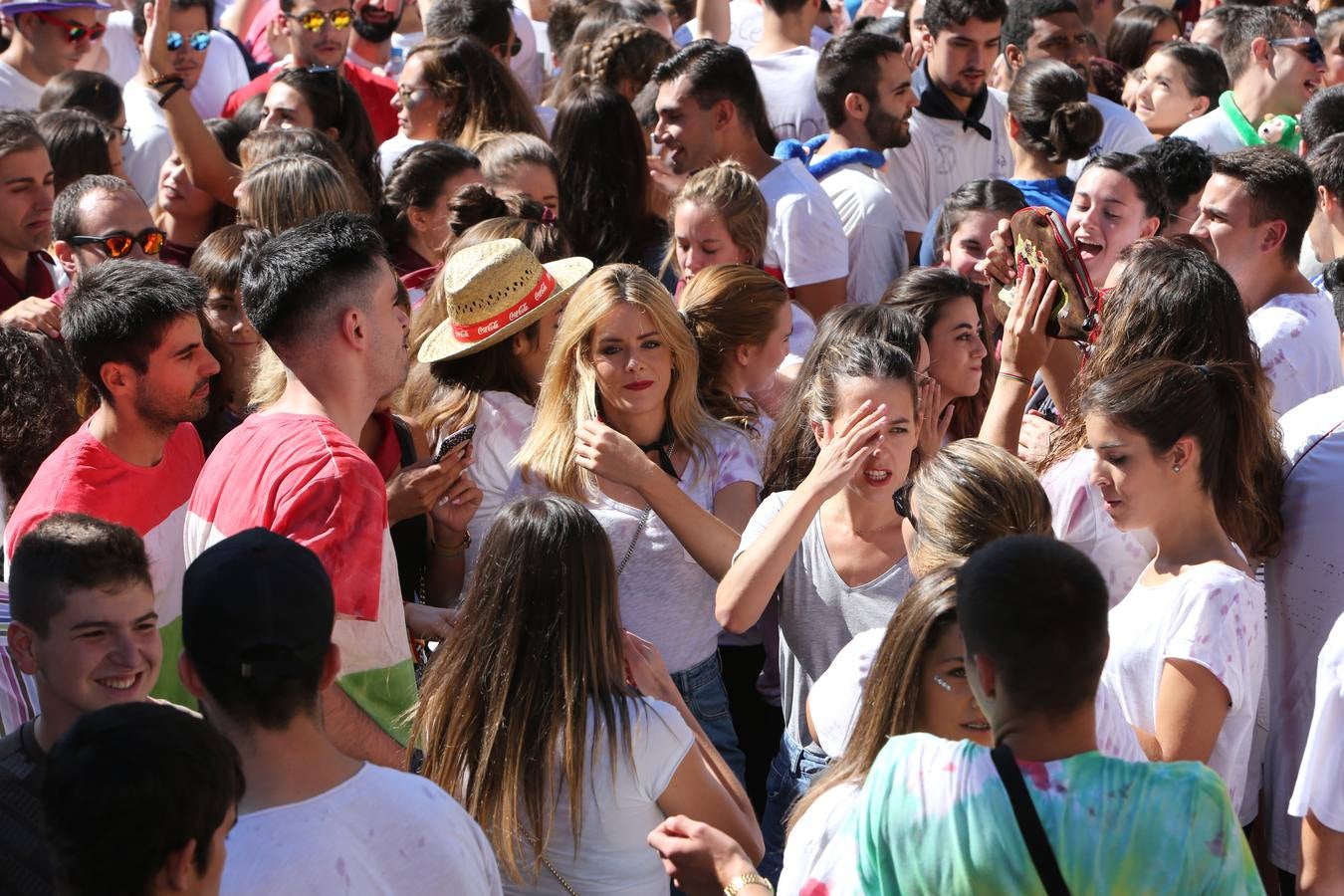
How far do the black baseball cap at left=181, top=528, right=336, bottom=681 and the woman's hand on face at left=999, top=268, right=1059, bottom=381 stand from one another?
2.41 meters

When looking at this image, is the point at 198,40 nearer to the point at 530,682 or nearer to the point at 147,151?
the point at 147,151

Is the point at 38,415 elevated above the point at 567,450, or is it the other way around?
the point at 38,415

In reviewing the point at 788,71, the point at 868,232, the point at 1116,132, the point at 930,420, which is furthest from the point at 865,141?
the point at 930,420

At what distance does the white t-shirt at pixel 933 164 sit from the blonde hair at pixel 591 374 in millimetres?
2979

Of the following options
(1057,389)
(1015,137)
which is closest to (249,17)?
(1015,137)

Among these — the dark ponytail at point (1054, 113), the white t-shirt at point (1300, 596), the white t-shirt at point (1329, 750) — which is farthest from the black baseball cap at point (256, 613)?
the dark ponytail at point (1054, 113)

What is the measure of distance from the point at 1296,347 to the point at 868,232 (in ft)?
6.70

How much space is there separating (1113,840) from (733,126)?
4.62 m

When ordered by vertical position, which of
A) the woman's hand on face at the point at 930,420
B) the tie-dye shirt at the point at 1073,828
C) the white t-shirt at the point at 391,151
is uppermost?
the white t-shirt at the point at 391,151

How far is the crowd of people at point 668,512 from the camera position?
205cm

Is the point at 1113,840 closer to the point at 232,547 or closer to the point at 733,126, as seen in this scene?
the point at 232,547

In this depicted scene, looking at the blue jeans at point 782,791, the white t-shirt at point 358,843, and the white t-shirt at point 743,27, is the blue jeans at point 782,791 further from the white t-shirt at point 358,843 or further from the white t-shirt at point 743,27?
the white t-shirt at point 743,27

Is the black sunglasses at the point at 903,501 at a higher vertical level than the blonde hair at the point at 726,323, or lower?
lower

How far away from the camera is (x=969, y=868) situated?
1901 mm
